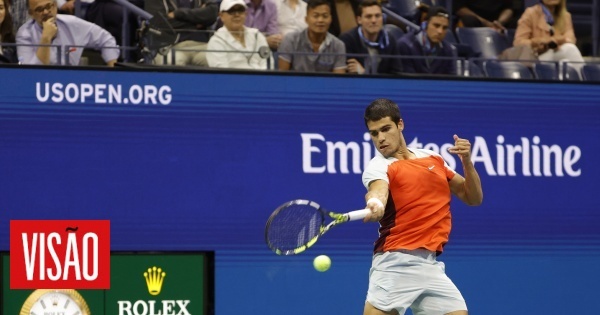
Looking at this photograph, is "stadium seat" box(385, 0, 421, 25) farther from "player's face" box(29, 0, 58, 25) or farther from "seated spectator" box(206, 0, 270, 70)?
"player's face" box(29, 0, 58, 25)

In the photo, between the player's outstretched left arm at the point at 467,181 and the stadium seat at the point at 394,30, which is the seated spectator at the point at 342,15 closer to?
the stadium seat at the point at 394,30

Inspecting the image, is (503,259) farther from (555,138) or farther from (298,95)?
(298,95)

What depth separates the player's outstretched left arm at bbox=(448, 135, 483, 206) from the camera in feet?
26.6

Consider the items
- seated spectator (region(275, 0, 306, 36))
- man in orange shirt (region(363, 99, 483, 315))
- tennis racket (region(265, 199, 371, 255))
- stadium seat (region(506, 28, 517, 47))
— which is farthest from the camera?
stadium seat (region(506, 28, 517, 47))

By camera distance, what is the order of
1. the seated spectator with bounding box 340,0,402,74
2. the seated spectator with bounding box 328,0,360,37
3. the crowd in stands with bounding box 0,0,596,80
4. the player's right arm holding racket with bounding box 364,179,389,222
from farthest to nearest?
the seated spectator with bounding box 328,0,360,37
the seated spectator with bounding box 340,0,402,74
the crowd in stands with bounding box 0,0,596,80
the player's right arm holding racket with bounding box 364,179,389,222

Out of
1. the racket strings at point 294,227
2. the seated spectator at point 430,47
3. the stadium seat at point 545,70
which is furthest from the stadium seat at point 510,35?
the racket strings at point 294,227

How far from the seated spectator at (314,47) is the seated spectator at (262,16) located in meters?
0.37

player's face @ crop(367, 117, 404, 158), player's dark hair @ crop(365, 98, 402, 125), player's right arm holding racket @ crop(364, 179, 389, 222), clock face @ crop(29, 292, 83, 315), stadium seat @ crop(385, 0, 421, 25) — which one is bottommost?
clock face @ crop(29, 292, 83, 315)

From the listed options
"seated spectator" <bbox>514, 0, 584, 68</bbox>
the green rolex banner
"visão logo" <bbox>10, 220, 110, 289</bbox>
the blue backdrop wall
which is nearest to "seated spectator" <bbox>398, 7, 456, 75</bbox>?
the blue backdrop wall

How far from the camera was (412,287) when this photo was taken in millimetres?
8172

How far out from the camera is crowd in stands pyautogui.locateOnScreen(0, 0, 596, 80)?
1117 centimetres

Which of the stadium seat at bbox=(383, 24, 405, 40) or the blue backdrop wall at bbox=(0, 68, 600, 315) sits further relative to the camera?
the stadium seat at bbox=(383, 24, 405, 40)

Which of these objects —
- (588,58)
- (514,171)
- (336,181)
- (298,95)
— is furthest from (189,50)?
(588,58)

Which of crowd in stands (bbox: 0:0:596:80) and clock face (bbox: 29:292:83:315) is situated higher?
crowd in stands (bbox: 0:0:596:80)
